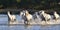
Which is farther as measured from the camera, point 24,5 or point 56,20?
point 24,5

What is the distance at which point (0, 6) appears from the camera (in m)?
26.1

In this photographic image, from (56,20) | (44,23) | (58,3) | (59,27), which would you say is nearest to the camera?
(59,27)

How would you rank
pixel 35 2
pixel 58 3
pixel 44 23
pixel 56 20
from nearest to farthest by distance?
pixel 44 23 < pixel 56 20 < pixel 58 3 < pixel 35 2

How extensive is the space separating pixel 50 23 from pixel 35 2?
1362cm

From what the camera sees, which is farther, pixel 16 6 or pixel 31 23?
pixel 16 6

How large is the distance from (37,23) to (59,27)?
1.45 m

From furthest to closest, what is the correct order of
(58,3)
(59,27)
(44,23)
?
1. (58,3)
2. (44,23)
3. (59,27)

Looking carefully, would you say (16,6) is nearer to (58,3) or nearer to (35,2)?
(35,2)

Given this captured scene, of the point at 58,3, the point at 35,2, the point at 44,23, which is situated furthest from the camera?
the point at 35,2

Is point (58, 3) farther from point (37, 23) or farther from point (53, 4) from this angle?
point (37, 23)

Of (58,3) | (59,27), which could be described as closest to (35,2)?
(58,3)

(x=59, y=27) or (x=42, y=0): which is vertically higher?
(x=42, y=0)

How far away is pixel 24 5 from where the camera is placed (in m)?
27.0

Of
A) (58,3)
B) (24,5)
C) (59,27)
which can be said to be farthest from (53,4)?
(59,27)
